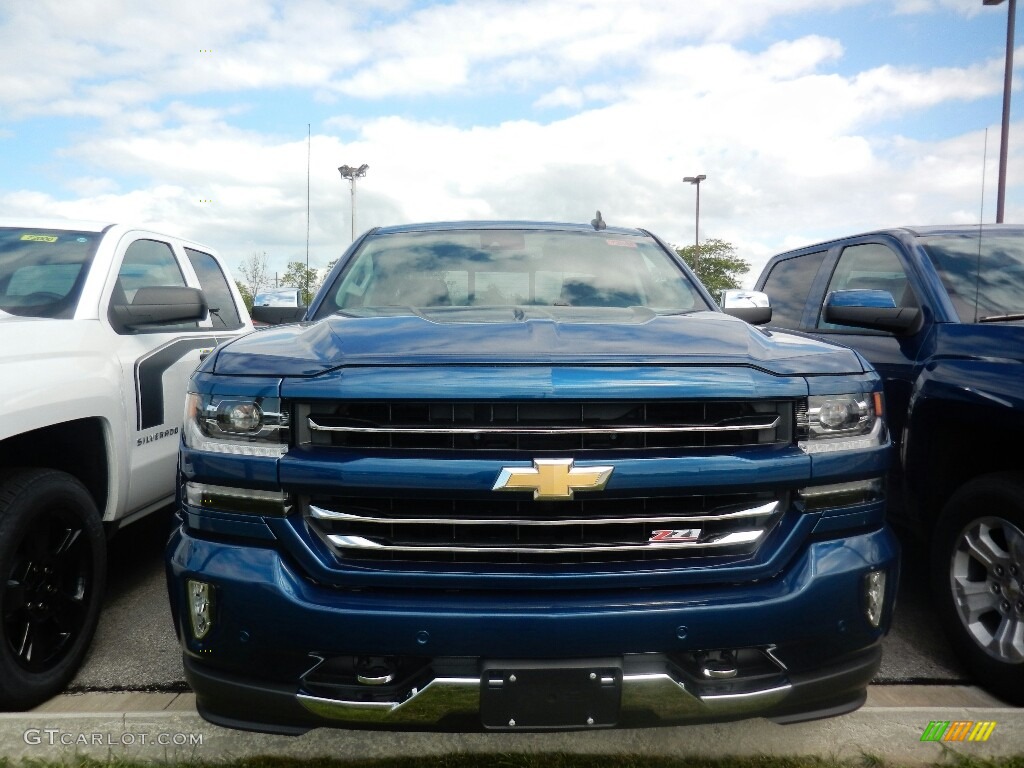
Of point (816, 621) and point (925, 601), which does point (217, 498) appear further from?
point (925, 601)

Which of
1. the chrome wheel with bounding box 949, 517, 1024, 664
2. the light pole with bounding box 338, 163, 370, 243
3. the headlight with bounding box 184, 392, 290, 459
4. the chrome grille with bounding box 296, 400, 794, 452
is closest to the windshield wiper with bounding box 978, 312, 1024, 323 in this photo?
the chrome wheel with bounding box 949, 517, 1024, 664

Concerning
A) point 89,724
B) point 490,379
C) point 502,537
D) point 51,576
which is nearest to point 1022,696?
point 502,537

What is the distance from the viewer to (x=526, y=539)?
2.17m

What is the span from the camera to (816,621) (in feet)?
7.08

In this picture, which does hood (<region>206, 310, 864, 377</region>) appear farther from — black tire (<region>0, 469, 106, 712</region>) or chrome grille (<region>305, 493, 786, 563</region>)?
black tire (<region>0, 469, 106, 712</region>)

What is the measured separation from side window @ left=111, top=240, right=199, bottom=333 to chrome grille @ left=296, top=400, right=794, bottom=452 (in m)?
2.39

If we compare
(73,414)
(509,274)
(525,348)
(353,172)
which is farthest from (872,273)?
(353,172)

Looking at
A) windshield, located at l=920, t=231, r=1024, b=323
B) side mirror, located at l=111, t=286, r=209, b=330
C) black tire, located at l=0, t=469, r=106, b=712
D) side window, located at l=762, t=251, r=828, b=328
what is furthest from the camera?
side window, located at l=762, t=251, r=828, b=328

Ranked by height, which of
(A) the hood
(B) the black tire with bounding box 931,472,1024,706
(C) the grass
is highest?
(A) the hood

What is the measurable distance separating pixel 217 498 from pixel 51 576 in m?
1.44

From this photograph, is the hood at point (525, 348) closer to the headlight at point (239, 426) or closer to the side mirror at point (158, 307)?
the headlight at point (239, 426)

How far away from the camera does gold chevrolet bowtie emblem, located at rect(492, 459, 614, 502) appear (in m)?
2.08

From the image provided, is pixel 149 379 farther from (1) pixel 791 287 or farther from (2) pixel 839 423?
(1) pixel 791 287

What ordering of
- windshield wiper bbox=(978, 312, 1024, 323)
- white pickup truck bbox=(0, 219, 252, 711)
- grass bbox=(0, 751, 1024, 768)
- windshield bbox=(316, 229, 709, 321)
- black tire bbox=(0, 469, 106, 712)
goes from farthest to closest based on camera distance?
windshield bbox=(316, 229, 709, 321), windshield wiper bbox=(978, 312, 1024, 323), white pickup truck bbox=(0, 219, 252, 711), black tire bbox=(0, 469, 106, 712), grass bbox=(0, 751, 1024, 768)
